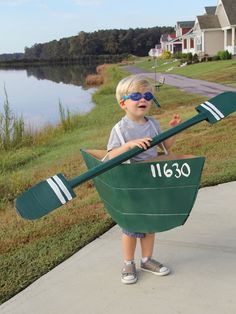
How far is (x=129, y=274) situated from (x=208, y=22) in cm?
4343

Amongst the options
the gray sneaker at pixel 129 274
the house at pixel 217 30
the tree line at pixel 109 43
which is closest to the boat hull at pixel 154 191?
the gray sneaker at pixel 129 274

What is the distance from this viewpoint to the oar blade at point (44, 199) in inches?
94.5

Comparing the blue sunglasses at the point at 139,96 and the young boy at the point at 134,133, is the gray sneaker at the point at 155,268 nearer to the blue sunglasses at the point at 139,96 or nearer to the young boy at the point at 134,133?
the young boy at the point at 134,133

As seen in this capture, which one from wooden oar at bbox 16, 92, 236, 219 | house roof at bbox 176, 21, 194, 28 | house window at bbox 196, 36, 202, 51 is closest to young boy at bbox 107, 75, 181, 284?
wooden oar at bbox 16, 92, 236, 219

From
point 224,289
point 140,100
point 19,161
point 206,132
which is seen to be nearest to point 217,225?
point 224,289

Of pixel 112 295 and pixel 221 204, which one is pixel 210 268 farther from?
pixel 221 204

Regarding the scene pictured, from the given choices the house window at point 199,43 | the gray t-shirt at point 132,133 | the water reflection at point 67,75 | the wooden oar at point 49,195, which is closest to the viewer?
the wooden oar at point 49,195

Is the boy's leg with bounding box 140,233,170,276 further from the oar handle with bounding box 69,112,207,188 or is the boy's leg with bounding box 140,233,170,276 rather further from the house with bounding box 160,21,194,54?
the house with bounding box 160,21,194,54

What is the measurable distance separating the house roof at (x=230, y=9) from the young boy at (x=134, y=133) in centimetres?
3805

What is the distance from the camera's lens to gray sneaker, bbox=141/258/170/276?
10.1 feet

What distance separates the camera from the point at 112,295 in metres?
2.90

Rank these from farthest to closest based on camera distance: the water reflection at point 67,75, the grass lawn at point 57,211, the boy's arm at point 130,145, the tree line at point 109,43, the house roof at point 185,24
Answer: the tree line at point 109,43 → the house roof at point 185,24 → the water reflection at point 67,75 → the grass lawn at point 57,211 → the boy's arm at point 130,145

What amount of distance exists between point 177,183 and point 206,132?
18.4 ft

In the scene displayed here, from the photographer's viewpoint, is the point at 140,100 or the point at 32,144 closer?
the point at 140,100
